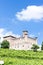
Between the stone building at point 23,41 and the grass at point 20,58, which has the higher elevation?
the stone building at point 23,41

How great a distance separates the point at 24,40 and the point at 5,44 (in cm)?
3054

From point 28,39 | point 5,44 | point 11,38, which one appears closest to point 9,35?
point 11,38

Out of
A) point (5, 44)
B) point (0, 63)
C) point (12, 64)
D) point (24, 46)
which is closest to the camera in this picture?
point (0, 63)

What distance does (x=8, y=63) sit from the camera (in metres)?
22.7

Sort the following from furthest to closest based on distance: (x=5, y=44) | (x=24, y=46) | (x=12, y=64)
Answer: (x=24, y=46) → (x=5, y=44) → (x=12, y=64)

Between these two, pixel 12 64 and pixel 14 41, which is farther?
pixel 14 41

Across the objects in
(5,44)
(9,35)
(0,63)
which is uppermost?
(9,35)

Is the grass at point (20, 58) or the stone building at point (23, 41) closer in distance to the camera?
the grass at point (20, 58)

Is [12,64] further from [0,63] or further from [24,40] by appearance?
[24,40]

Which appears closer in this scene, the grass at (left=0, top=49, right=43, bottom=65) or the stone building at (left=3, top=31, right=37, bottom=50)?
the grass at (left=0, top=49, right=43, bottom=65)

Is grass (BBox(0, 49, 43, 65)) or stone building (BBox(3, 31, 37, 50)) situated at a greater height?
stone building (BBox(3, 31, 37, 50))

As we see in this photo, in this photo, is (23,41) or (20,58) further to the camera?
(23,41)

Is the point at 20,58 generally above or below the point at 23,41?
below

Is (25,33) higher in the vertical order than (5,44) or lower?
higher
